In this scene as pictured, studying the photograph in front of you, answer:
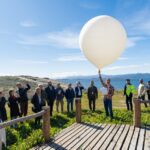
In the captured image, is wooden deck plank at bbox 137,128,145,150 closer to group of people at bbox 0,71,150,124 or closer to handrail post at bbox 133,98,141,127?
handrail post at bbox 133,98,141,127

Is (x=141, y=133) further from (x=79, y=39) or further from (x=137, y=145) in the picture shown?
(x=79, y=39)

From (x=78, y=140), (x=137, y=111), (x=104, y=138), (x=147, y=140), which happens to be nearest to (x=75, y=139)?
(x=78, y=140)

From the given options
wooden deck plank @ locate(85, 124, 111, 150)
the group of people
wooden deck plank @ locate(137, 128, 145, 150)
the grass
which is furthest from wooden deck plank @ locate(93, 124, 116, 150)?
the grass

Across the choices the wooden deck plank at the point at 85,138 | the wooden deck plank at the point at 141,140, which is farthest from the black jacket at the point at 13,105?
the wooden deck plank at the point at 141,140

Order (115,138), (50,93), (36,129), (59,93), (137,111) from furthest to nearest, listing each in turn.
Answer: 1. (59,93)
2. (50,93)
3. (36,129)
4. (137,111)
5. (115,138)

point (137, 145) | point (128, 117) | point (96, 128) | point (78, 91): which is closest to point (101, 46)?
point (137, 145)

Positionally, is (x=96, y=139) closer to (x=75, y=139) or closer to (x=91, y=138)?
(x=91, y=138)

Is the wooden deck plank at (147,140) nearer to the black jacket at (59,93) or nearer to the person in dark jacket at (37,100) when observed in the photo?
the person in dark jacket at (37,100)

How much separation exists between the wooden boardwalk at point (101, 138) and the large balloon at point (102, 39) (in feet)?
8.96

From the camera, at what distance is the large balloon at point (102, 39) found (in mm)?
10039

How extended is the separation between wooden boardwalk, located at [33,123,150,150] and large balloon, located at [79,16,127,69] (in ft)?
8.96

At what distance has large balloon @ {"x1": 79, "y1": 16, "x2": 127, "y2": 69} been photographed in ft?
32.9

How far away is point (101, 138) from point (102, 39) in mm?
3648

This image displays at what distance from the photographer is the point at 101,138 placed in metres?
11.0
